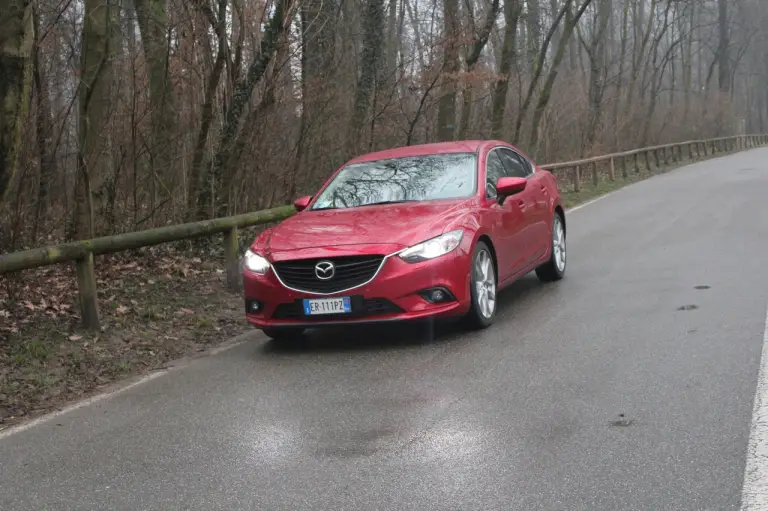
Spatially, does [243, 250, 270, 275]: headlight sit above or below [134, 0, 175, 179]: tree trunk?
below

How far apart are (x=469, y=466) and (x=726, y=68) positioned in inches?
2654

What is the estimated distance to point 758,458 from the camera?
14.7ft

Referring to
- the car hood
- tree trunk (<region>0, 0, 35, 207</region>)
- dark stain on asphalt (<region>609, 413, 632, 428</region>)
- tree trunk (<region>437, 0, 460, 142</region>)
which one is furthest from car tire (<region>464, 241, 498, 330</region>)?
tree trunk (<region>437, 0, 460, 142</region>)

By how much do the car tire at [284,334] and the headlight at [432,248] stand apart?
115 centimetres

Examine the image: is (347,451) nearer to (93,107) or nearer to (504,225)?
(504,225)

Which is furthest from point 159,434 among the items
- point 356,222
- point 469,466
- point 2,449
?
point 356,222

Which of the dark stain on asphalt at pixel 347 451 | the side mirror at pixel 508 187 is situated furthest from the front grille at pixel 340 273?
the dark stain on asphalt at pixel 347 451

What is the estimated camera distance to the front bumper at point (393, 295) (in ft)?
24.3

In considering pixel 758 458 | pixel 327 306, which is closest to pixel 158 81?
pixel 327 306

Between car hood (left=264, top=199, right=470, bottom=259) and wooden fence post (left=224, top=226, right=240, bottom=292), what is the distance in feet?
5.69

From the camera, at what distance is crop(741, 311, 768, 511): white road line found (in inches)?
157

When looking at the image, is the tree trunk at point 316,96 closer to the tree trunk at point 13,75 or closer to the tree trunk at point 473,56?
the tree trunk at point 473,56

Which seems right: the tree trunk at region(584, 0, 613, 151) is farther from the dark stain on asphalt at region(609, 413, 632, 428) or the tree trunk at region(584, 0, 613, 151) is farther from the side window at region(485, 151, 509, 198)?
the dark stain on asphalt at region(609, 413, 632, 428)

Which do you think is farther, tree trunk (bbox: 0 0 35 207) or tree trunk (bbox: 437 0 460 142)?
tree trunk (bbox: 437 0 460 142)
